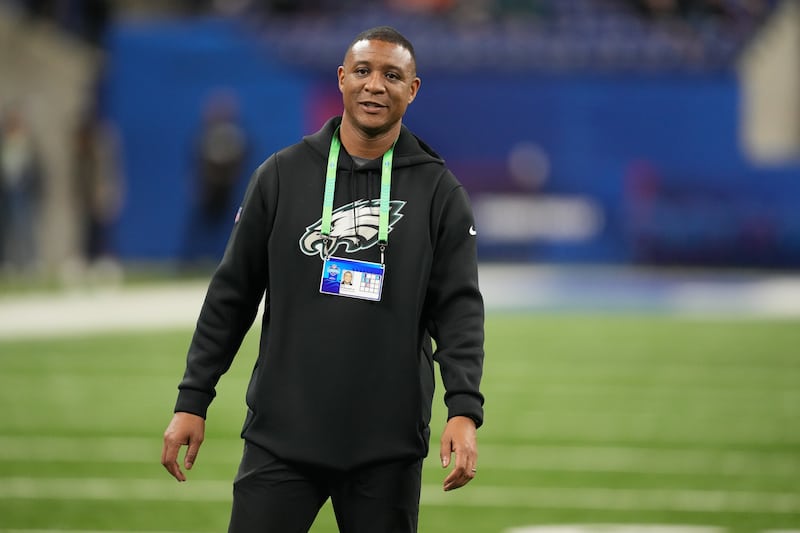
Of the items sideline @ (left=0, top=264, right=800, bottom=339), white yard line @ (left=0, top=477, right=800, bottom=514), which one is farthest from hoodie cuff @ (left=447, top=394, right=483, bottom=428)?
sideline @ (left=0, top=264, right=800, bottom=339)

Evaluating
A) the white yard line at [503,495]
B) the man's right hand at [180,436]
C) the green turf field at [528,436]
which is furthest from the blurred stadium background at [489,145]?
the man's right hand at [180,436]

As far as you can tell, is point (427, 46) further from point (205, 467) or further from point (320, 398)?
point (320, 398)

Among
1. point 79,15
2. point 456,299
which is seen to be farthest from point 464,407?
point 79,15

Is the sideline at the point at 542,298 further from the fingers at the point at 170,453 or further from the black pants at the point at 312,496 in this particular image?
the black pants at the point at 312,496

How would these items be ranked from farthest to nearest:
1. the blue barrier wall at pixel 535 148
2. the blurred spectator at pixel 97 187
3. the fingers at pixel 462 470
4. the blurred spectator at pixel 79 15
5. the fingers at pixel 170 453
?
the blurred spectator at pixel 79 15, the blue barrier wall at pixel 535 148, the blurred spectator at pixel 97 187, the fingers at pixel 170 453, the fingers at pixel 462 470

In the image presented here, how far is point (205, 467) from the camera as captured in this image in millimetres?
7809

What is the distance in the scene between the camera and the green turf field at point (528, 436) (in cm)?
668

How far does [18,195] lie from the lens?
2148 cm

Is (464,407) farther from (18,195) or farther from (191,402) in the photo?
(18,195)

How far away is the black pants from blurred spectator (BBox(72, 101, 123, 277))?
1593 centimetres

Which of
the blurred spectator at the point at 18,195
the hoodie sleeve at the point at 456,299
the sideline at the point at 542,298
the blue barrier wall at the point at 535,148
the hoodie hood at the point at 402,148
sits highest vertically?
the blue barrier wall at the point at 535,148

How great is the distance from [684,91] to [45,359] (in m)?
13.2

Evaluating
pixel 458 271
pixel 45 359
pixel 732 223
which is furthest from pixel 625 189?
pixel 458 271

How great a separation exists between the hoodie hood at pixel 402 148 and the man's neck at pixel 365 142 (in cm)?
2
